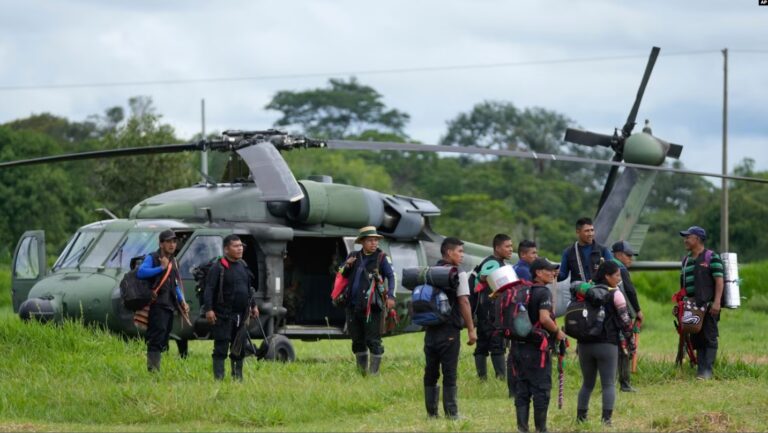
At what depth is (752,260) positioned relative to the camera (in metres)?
48.4

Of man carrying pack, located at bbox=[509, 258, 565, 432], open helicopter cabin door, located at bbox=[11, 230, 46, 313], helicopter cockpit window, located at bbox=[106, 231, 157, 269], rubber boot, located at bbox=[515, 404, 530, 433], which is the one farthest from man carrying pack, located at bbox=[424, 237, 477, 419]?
open helicopter cabin door, located at bbox=[11, 230, 46, 313]

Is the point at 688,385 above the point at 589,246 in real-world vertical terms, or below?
below

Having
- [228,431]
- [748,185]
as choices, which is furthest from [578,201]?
[228,431]

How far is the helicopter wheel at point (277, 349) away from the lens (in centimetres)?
1552

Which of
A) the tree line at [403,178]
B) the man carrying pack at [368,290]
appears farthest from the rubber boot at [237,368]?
the tree line at [403,178]

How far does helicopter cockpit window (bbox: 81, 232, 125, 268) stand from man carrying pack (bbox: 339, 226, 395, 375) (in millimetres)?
3309

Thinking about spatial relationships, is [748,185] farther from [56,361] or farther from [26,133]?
[56,361]

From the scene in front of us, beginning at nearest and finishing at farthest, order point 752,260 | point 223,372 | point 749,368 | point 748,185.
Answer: point 223,372, point 749,368, point 752,260, point 748,185

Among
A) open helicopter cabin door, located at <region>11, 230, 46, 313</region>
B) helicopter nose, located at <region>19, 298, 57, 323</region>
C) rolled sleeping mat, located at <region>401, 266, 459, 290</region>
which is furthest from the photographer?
open helicopter cabin door, located at <region>11, 230, 46, 313</region>

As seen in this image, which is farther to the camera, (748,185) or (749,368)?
(748,185)

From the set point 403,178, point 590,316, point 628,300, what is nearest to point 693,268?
point 628,300

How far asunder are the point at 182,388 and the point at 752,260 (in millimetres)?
A: 39107

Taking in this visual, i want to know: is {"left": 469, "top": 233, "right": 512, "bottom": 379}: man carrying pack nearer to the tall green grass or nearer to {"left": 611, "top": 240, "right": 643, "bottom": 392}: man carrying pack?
the tall green grass

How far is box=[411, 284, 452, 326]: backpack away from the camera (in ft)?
35.1
